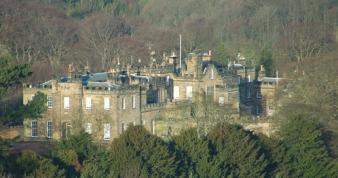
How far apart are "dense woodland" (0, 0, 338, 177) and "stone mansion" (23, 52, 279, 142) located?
7.70 feet

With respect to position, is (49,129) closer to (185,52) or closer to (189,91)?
(189,91)

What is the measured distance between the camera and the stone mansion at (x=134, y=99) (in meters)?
74.8

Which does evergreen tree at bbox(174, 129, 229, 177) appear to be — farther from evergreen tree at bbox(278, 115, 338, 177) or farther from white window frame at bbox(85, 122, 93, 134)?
white window frame at bbox(85, 122, 93, 134)

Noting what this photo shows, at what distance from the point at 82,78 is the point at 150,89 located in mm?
4190

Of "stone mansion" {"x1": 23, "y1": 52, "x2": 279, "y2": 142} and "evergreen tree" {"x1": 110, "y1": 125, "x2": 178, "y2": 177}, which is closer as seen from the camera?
"evergreen tree" {"x1": 110, "y1": 125, "x2": 178, "y2": 177}

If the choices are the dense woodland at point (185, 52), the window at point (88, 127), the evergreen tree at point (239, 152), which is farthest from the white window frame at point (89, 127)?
the evergreen tree at point (239, 152)

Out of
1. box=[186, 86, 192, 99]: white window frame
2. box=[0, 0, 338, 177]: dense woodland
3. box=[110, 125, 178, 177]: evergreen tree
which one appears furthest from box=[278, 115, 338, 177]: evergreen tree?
box=[186, 86, 192, 99]: white window frame

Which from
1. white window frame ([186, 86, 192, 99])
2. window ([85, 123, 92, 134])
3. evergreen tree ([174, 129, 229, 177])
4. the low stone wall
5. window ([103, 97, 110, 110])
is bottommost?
evergreen tree ([174, 129, 229, 177])

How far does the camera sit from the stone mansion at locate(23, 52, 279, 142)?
245 feet

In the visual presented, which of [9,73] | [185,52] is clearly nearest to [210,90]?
[9,73]

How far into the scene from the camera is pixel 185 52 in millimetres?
110250

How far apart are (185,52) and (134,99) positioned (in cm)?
3492

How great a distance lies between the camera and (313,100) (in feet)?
239

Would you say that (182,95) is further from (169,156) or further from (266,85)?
(169,156)
